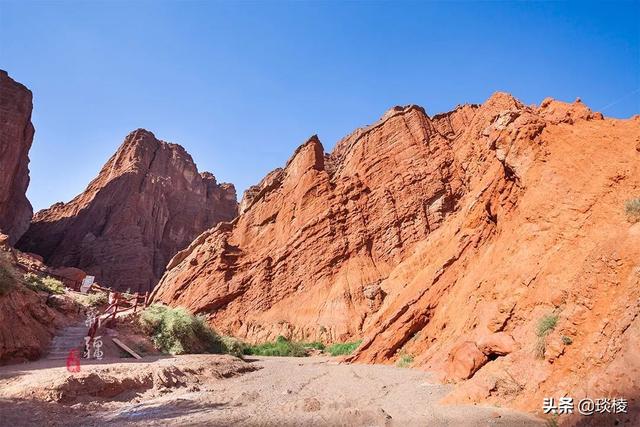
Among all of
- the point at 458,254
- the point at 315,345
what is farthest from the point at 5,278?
the point at 315,345

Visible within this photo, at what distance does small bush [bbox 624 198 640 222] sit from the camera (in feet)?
30.4

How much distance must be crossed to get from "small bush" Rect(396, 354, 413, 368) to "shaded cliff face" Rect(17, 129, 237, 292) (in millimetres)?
53467

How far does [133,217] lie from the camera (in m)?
71.8

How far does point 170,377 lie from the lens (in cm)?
1164

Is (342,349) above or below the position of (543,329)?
below

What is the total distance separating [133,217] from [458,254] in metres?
64.5

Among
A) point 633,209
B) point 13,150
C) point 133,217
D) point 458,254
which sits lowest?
point 633,209

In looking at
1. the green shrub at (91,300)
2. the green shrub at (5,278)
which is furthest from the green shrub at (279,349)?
the green shrub at (5,278)

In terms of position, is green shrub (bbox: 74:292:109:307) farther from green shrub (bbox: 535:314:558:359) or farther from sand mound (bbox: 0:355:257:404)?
green shrub (bbox: 535:314:558:359)

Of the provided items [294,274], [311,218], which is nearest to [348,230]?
[311,218]

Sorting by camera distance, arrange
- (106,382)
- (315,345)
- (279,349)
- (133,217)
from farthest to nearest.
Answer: (133,217), (315,345), (279,349), (106,382)

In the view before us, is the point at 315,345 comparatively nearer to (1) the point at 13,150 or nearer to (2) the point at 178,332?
(2) the point at 178,332

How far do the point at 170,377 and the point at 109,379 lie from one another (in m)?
2.12

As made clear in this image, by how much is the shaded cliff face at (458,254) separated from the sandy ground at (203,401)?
4.19 feet
